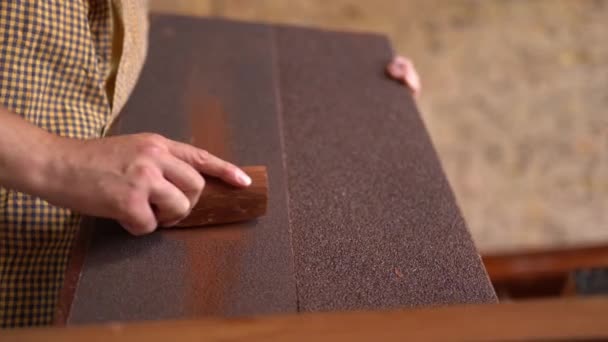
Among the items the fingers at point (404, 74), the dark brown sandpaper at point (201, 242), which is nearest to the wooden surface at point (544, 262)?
the fingers at point (404, 74)

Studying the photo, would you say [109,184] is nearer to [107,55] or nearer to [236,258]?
[236,258]

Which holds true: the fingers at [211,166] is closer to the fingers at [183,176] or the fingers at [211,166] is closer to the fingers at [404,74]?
the fingers at [183,176]

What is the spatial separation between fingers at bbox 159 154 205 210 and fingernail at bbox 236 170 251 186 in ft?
0.13

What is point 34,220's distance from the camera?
2.33 ft

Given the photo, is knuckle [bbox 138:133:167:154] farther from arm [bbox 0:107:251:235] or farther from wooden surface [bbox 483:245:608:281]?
wooden surface [bbox 483:245:608:281]

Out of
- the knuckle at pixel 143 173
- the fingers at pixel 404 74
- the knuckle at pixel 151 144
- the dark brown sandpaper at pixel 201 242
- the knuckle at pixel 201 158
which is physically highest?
the fingers at pixel 404 74

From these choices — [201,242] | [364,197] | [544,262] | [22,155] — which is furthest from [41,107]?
[544,262]

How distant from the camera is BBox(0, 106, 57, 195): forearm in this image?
62 centimetres

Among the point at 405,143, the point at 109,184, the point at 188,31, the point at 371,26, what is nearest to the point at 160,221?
the point at 109,184

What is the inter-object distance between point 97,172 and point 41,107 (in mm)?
189

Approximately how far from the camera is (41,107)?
29.5 inches

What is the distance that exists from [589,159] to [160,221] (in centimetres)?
158

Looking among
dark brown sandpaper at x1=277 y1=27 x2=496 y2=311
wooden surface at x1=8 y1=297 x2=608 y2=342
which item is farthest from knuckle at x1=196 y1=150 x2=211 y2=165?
wooden surface at x1=8 y1=297 x2=608 y2=342

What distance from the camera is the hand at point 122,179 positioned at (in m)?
0.61
